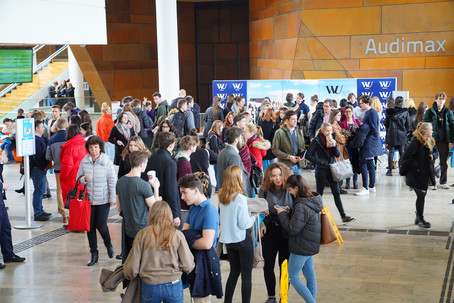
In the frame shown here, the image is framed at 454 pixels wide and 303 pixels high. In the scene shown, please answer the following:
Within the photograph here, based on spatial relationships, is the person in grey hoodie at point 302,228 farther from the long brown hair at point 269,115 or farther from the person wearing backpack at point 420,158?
the long brown hair at point 269,115

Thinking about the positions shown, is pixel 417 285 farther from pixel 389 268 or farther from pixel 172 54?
pixel 172 54

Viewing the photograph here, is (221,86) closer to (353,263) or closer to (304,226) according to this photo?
(353,263)

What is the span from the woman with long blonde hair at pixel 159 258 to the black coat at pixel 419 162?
552 centimetres

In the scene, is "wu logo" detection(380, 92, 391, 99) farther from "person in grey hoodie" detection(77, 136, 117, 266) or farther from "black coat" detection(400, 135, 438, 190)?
"person in grey hoodie" detection(77, 136, 117, 266)

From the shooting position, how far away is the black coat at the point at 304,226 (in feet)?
19.3

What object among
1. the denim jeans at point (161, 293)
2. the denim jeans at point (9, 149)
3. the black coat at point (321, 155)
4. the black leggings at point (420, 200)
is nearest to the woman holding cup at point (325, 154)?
the black coat at point (321, 155)

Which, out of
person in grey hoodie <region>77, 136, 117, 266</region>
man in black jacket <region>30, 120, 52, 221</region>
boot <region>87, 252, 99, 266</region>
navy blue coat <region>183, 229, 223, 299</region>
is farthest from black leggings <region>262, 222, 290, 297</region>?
man in black jacket <region>30, 120, 52, 221</region>

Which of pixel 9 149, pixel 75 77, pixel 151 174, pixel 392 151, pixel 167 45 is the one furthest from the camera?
pixel 75 77

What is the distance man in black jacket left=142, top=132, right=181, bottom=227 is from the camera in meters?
6.93

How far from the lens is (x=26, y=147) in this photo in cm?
1019

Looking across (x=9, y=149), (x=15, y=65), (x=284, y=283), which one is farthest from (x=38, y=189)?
(x=9, y=149)

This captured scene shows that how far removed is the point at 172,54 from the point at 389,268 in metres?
12.4

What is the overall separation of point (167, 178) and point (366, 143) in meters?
5.87

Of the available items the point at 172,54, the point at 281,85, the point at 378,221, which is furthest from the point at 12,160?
the point at 378,221
